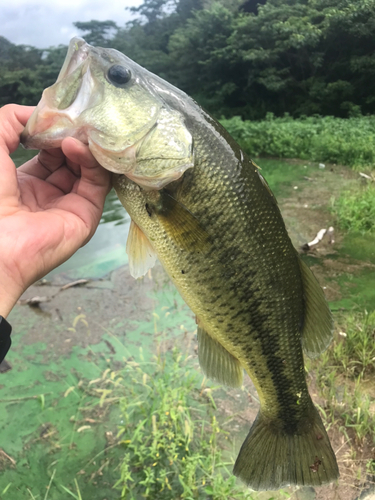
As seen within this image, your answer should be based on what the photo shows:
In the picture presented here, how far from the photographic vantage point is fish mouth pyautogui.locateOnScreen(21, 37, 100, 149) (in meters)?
1.44

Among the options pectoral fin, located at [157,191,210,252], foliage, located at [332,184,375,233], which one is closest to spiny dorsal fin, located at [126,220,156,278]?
pectoral fin, located at [157,191,210,252]

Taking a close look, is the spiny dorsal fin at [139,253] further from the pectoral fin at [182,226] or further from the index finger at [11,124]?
the index finger at [11,124]

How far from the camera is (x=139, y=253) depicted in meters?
1.79

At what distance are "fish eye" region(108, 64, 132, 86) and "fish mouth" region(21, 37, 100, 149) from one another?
9 cm

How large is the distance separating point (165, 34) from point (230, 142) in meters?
36.5

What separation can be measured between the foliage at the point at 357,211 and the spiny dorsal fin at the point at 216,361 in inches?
207

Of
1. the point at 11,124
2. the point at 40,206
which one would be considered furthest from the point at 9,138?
the point at 40,206

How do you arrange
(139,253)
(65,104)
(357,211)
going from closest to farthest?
(65,104)
(139,253)
(357,211)

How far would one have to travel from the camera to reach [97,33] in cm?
3338

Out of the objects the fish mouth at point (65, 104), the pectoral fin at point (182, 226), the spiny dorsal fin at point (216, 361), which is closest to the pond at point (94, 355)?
the spiny dorsal fin at point (216, 361)

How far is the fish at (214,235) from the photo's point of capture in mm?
1494

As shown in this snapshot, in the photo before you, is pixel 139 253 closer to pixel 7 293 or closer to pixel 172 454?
pixel 7 293

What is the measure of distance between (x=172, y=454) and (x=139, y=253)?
69.3 inches

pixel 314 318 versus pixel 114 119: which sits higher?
pixel 114 119
